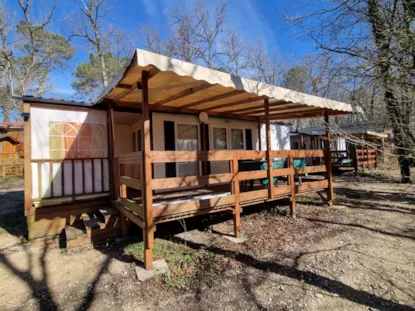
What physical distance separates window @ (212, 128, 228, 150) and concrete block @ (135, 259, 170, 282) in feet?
15.4

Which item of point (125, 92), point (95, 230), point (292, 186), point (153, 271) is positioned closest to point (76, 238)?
point (95, 230)

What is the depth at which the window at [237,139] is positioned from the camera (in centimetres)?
799

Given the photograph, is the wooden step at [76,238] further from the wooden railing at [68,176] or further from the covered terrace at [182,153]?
the wooden railing at [68,176]

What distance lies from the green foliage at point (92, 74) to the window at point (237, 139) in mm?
12044

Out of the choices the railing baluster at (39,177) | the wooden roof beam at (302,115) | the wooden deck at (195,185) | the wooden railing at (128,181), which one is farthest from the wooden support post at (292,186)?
the railing baluster at (39,177)

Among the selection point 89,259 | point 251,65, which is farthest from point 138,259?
point 251,65

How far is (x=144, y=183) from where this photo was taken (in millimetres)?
3164

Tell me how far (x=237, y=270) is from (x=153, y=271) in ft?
3.71

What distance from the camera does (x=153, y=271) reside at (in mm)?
3082

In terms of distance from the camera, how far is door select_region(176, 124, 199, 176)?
6.68m

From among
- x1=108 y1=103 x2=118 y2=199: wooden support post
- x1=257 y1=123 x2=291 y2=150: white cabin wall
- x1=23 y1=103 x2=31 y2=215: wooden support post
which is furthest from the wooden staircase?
x1=257 y1=123 x2=291 y2=150: white cabin wall

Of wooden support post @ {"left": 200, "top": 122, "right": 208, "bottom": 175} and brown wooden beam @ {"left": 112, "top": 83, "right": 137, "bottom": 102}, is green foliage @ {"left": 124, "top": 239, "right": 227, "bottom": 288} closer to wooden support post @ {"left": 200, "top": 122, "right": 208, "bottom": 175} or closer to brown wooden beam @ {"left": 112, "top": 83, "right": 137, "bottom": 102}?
brown wooden beam @ {"left": 112, "top": 83, "right": 137, "bottom": 102}

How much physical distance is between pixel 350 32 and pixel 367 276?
420 centimetres

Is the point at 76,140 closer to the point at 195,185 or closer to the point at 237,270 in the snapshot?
the point at 195,185
